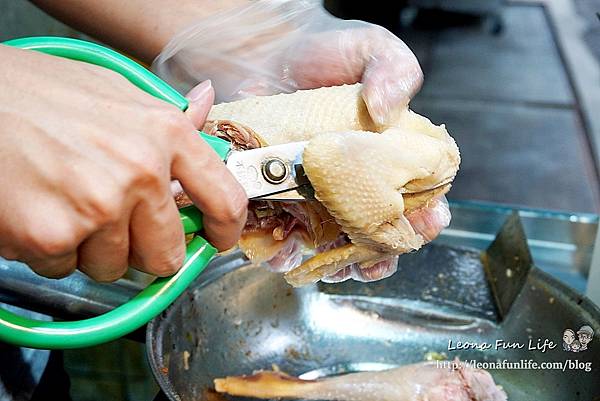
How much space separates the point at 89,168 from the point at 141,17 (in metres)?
0.50

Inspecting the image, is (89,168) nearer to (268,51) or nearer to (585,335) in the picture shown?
(268,51)

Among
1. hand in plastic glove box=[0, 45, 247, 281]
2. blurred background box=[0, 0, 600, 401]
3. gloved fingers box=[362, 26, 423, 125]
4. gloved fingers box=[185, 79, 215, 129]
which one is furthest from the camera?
blurred background box=[0, 0, 600, 401]

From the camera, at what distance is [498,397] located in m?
0.92

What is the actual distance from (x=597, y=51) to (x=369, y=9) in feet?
3.43

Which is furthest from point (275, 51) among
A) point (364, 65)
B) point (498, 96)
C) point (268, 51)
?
point (498, 96)

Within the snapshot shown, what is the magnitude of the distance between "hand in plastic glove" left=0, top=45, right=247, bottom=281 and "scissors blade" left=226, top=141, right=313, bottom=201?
8 centimetres

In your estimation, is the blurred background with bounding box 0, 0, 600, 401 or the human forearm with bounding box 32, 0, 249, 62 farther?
the blurred background with bounding box 0, 0, 600, 401

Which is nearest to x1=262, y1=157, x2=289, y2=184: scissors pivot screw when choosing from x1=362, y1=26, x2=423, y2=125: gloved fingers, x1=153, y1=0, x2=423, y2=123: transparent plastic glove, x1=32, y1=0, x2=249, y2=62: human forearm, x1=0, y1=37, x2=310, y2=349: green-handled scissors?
x1=0, y1=37, x2=310, y2=349: green-handled scissors

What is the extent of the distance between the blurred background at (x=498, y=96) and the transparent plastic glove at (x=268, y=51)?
1.26 feet

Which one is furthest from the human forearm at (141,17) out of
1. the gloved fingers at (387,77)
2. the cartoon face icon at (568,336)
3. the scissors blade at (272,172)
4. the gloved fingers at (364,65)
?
the cartoon face icon at (568,336)

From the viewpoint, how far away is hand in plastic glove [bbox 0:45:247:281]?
529 millimetres

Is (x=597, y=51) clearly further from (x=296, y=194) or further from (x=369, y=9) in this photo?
(x=296, y=194)

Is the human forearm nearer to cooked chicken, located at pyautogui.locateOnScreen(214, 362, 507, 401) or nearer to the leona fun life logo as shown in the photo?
cooked chicken, located at pyautogui.locateOnScreen(214, 362, 507, 401)

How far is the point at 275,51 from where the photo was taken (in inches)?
38.2
